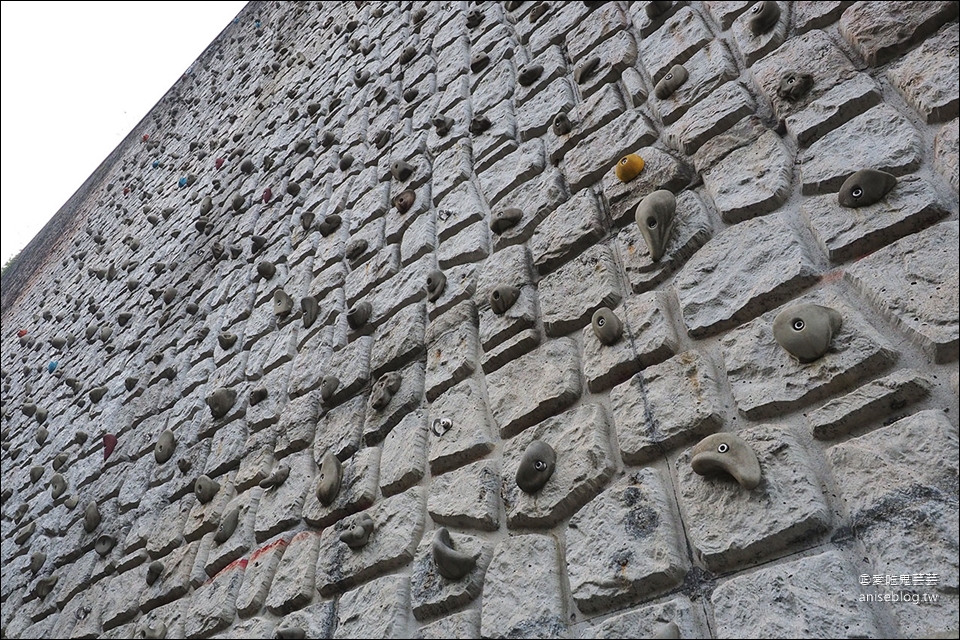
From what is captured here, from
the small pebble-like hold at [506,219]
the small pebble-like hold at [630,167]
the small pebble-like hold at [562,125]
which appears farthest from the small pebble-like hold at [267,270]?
the small pebble-like hold at [630,167]

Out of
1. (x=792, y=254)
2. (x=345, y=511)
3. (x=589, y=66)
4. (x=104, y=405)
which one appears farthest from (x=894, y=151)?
(x=104, y=405)

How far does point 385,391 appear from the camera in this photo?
5.69 ft

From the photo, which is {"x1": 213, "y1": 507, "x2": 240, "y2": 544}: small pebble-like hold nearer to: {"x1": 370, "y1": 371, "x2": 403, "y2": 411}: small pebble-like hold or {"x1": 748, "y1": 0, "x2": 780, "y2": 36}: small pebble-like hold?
{"x1": 370, "y1": 371, "x2": 403, "y2": 411}: small pebble-like hold

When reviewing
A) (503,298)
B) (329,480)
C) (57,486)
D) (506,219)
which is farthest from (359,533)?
(57,486)

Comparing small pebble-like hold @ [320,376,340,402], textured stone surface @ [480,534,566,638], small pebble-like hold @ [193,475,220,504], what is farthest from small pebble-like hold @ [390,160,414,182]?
textured stone surface @ [480,534,566,638]

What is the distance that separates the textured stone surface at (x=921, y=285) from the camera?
0.93 m

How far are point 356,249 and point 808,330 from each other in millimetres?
1643

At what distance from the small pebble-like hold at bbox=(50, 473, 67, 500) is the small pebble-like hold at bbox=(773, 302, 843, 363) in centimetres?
308

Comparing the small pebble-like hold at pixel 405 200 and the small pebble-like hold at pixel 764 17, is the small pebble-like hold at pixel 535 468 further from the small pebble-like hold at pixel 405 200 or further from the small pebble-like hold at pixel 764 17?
the small pebble-like hold at pixel 405 200

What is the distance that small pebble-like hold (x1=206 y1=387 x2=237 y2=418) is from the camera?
91.4 inches

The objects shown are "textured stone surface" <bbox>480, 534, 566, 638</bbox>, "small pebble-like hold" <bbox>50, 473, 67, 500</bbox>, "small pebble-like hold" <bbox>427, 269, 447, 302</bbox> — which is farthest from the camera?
"small pebble-like hold" <bbox>50, 473, 67, 500</bbox>

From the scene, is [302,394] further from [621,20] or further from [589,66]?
[621,20]

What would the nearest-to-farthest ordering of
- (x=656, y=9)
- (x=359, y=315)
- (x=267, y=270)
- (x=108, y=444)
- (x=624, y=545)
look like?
1. (x=624, y=545)
2. (x=656, y=9)
3. (x=359, y=315)
4. (x=267, y=270)
5. (x=108, y=444)

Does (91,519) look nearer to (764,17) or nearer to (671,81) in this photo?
(671,81)
